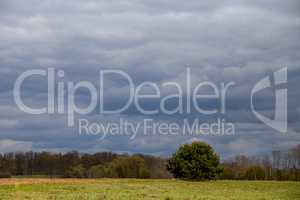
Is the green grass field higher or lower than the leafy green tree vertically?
higher

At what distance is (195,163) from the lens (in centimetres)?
8281

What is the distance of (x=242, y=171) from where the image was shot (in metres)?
106

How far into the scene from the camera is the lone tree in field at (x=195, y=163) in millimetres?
82562

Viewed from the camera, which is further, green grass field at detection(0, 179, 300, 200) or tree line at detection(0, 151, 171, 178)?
tree line at detection(0, 151, 171, 178)

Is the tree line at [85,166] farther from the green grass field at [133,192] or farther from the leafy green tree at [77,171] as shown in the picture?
the green grass field at [133,192]

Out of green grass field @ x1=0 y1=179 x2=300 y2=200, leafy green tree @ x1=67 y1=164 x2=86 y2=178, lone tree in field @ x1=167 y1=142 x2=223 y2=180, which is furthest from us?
leafy green tree @ x1=67 y1=164 x2=86 y2=178

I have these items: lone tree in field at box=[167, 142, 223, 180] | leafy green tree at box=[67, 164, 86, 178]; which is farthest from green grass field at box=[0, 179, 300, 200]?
leafy green tree at box=[67, 164, 86, 178]

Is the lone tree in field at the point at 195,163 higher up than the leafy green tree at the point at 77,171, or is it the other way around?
the lone tree in field at the point at 195,163

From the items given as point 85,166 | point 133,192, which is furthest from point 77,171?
point 133,192

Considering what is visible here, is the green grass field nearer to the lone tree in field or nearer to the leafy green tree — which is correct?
the lone tree in field

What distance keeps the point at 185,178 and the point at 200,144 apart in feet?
21.0

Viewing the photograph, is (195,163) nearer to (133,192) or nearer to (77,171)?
(77,171)

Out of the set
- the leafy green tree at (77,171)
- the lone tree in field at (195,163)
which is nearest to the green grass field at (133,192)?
the lone tree in field at (195,163)

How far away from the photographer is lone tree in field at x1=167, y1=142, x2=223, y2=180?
82.6 metres
